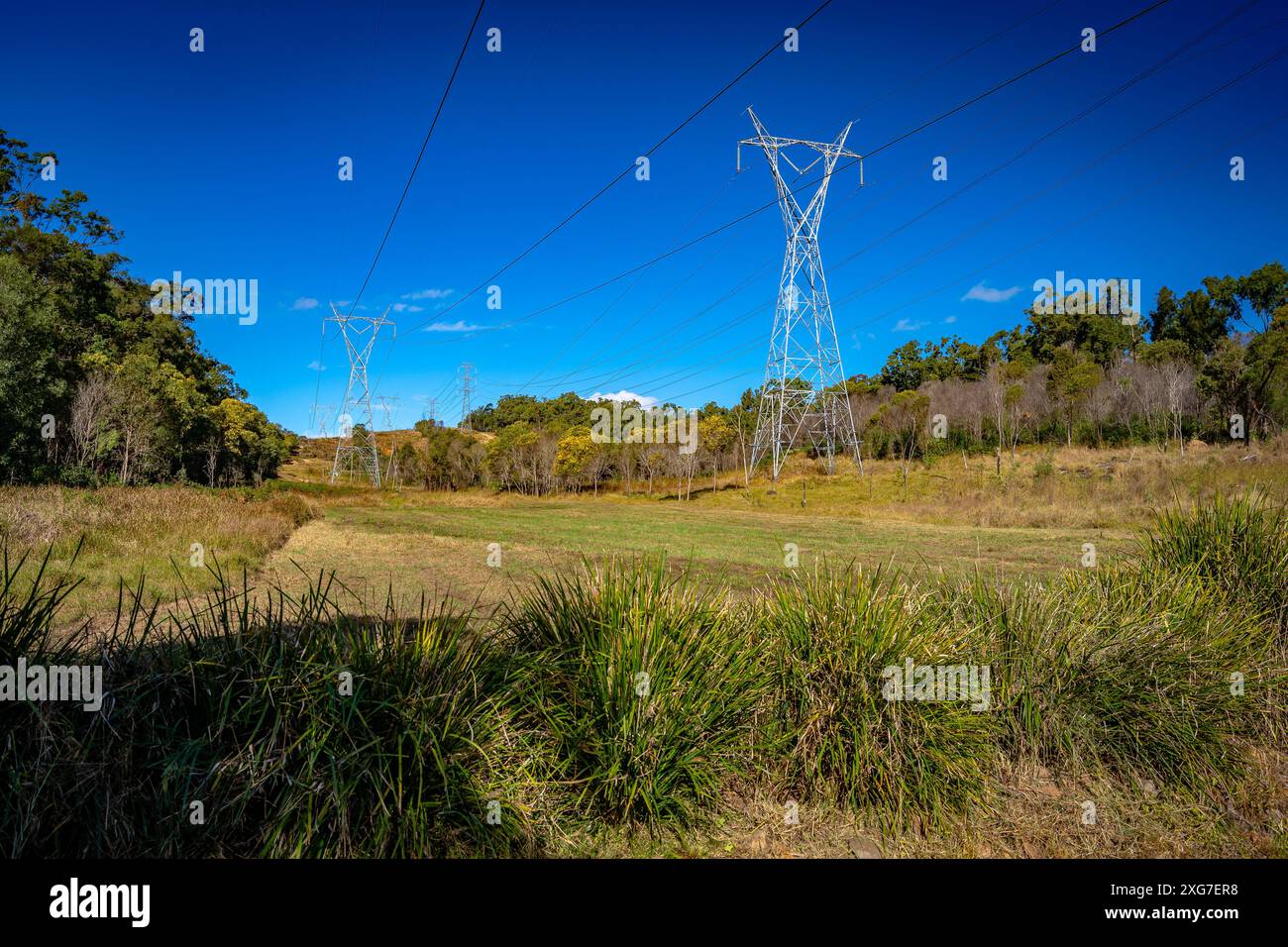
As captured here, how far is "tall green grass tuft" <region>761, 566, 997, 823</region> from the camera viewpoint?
14.1 ft

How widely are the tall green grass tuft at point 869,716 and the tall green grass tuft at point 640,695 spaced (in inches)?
13.3

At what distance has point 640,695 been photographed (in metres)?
4.04

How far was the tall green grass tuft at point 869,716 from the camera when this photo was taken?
169 inches

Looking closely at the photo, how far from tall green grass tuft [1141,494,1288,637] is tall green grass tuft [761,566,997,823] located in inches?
152

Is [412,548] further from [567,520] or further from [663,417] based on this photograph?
[663,417]

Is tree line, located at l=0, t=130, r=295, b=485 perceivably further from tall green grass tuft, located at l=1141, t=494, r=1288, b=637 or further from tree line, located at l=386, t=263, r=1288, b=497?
tall green grass tuft, located at l=1141, t=494, r=1288, b=637

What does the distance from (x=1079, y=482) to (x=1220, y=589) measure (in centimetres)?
3372

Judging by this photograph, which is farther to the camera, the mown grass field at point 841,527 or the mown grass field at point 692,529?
the mown grass field at point 841,527

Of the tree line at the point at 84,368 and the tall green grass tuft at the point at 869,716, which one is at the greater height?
the tree line at the point at 84,368

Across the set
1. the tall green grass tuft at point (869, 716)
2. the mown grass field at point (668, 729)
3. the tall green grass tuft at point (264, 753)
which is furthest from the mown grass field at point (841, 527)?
the tall green grass tuft at point (264, 753)

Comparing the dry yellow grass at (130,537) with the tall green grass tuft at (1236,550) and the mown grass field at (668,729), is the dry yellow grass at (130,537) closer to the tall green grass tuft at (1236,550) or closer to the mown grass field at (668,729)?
the mown grass field at (668,729)

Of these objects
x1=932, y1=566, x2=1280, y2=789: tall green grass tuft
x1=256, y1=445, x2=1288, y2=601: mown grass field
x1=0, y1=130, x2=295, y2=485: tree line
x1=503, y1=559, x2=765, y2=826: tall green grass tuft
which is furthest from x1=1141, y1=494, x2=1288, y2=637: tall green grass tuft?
x1=0, y1=130, x2=295, y2=485: tree line

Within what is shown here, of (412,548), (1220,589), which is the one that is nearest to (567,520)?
(412,548)

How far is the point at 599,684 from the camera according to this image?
4082mm
